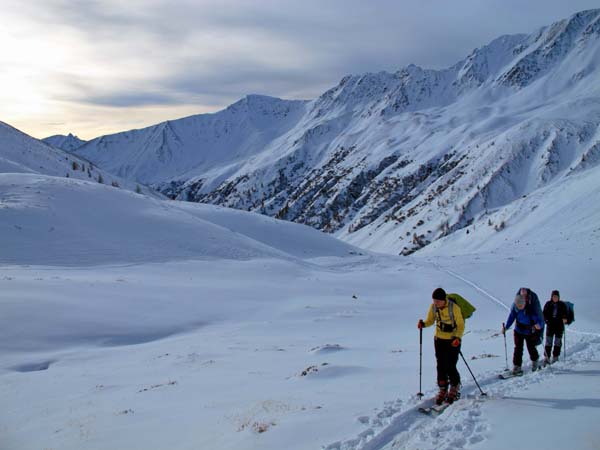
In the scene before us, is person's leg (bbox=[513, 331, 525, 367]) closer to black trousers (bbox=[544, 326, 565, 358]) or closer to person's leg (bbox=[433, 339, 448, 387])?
black trousers (bbox=[544, 326, 565, 358])

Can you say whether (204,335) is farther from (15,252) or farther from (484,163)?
(484,163)

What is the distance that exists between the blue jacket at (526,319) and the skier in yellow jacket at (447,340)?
105 inches

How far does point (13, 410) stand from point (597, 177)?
2811 inches

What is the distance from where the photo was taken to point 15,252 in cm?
2769

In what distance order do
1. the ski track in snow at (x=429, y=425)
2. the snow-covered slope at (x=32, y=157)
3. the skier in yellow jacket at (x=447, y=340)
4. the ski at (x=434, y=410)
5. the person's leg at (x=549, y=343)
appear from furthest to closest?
the snow-covered slope at (x=32, y=157) → the person's leg at (x=549, y=343) → the skier in yellow jacket at (x=447, y=340) → the ski at (x=434, y=410) → the ski track in snow at (x=429, y=425)

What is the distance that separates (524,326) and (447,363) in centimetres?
310

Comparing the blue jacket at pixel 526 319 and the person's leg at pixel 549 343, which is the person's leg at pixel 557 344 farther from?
the blue jacket at pixel 526 319

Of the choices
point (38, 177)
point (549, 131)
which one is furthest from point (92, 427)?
point (549, 131)

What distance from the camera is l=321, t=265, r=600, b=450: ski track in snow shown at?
7008 mm

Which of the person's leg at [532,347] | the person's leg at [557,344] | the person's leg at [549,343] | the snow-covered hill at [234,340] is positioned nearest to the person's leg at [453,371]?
the snow-covered hill at [234,340]

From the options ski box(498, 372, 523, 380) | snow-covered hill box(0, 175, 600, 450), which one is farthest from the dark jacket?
ski box(498, 372, 523, 380)

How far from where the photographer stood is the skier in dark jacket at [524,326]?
418 inches

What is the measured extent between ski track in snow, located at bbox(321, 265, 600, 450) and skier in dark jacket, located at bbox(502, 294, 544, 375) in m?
0.77

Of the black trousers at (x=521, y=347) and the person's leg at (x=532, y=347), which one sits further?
the person's leg at (x=532, y=347)
